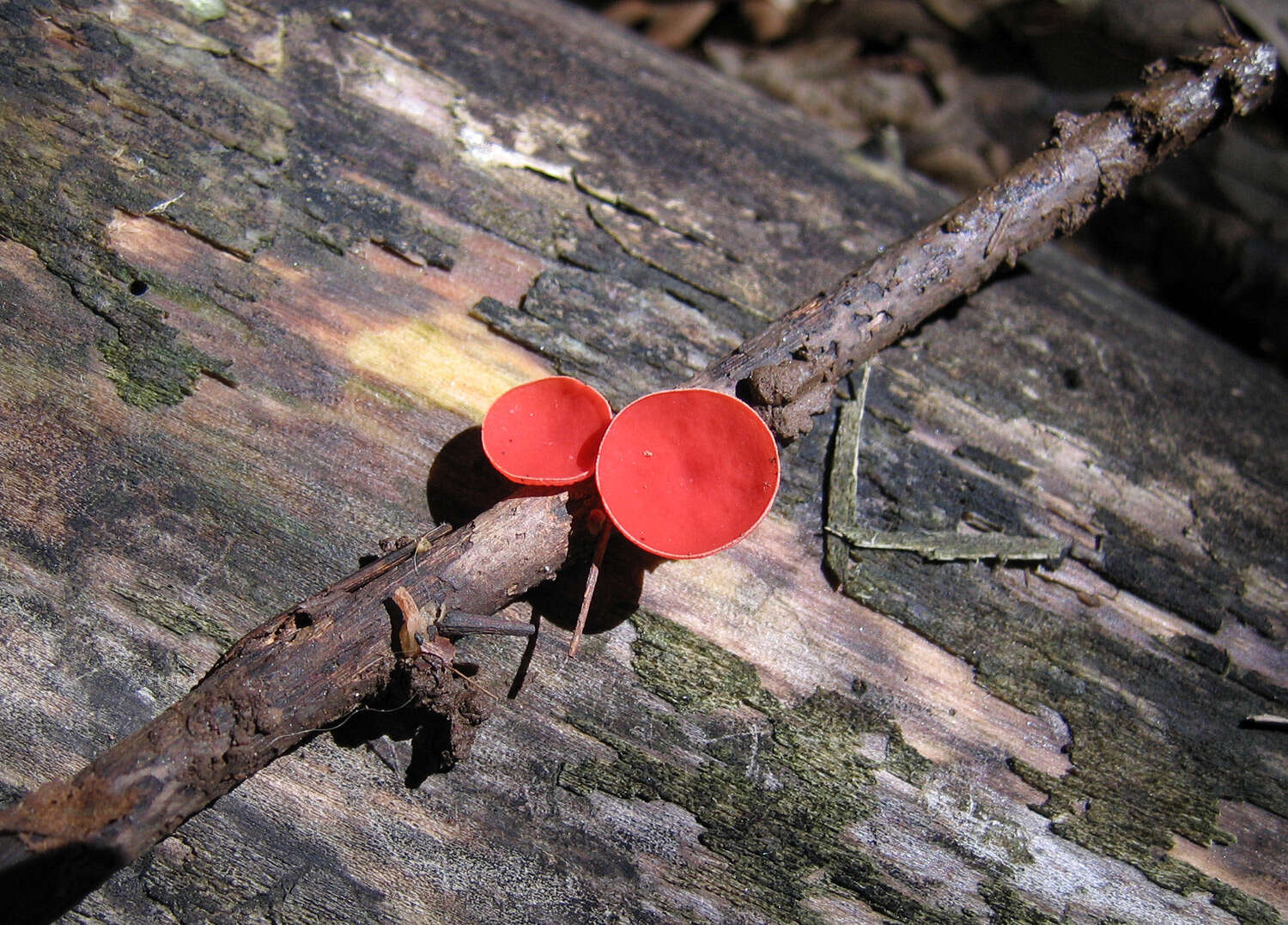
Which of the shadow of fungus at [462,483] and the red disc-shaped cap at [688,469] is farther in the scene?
the shadow of fungus at [462,483]

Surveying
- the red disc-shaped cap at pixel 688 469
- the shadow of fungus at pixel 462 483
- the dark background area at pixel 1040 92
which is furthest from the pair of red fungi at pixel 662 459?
the dark background area at pixel 1040 92

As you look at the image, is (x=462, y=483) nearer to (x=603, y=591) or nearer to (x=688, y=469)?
(x=603, y=591)

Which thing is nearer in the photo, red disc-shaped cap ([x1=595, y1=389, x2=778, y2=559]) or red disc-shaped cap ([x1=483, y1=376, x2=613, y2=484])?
red disc-shaped cap ([x1=595, y1=389, x2=778, y2=559])

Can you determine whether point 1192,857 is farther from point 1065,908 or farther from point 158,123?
point 158,123

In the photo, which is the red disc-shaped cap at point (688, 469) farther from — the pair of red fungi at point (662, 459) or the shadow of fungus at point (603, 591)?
the shadow of fungus at point (603, 591)

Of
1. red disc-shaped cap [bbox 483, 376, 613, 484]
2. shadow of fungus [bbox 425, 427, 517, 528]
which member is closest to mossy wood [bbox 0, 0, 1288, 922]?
shadow of fungus [bbox 425, 427, 517, 528]

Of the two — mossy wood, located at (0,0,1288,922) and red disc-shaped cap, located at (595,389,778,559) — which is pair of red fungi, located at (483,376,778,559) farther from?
mossy wood, located at (0,0,1288,922)
